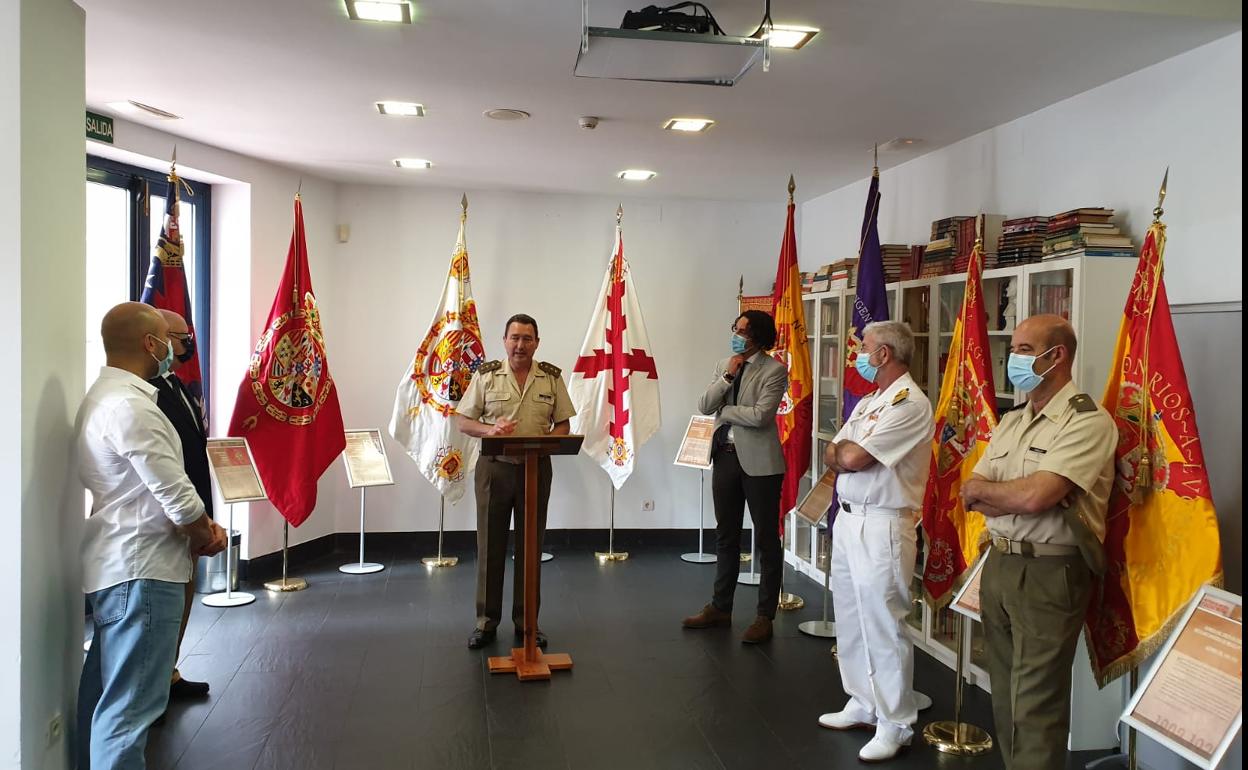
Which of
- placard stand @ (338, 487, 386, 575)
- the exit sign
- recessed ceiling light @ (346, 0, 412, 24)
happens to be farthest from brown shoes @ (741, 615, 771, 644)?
the exit sign

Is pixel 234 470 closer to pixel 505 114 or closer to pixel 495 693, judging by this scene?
pixel 495 693

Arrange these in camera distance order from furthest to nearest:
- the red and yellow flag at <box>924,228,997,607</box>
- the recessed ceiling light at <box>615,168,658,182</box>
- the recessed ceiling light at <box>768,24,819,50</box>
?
1. the recessed ceiling light at <box>615,168,658,182</box>
2. the red and yellow flag at <box>924,228,997,607</box>
3. the recessed ceiling light at <box>768,24,819,50</box>

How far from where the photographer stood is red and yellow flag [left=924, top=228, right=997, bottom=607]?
3570 millimetres

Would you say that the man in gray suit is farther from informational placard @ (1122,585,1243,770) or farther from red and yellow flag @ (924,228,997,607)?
informational placard @ (1122,585,1243,770)

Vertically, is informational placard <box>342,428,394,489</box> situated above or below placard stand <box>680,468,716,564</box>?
above

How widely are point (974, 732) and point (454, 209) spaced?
16.2 feet

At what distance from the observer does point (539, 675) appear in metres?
3.95

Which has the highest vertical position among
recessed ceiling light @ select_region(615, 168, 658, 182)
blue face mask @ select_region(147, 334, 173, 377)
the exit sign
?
recessed ceiling light @ select_region(615, 168, 658, 182)

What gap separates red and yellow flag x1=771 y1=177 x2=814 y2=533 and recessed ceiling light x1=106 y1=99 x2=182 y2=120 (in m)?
3.43

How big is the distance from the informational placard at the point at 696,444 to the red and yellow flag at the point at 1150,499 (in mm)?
3559

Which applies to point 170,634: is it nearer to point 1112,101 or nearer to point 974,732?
point 974,732

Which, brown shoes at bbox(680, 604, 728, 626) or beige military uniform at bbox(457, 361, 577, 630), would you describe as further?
brown shoes at bbox(680, 604, 728, 626)

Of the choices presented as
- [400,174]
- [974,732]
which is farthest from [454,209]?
[974,732]

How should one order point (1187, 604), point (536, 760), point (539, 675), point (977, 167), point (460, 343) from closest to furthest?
point (1187, 604) < point (536, 760) < point (539, 675) < point (977, 167) < point (460, 343)
